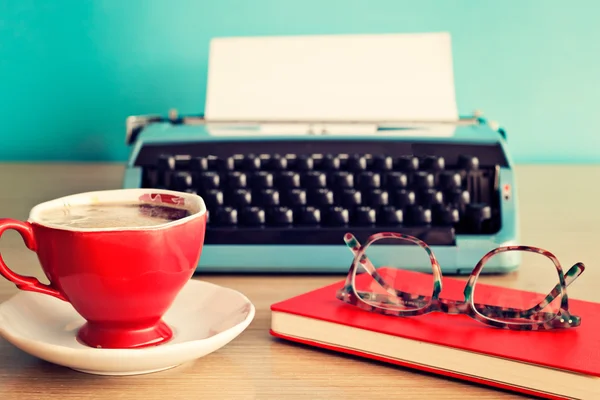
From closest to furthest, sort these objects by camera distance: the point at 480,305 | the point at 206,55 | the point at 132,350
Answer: the point at 132,350 → the point at 480,305 → the point at 206,55

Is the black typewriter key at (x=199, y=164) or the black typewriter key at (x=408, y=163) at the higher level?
the black typewriter key at (x=199, y=164)

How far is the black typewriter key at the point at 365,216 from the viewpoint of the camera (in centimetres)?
99

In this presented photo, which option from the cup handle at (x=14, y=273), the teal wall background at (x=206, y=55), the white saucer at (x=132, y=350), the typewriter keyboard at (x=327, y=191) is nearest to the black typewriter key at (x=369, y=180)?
the typewriter keyboard at (x=327, y=191)

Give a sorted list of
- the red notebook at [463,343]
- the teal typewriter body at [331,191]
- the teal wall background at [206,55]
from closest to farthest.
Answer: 1. the red notebook at [463,343]
2. the teal typewriter body at [331,191]
3. the teal wall background at [206,55]

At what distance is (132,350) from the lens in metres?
0.58

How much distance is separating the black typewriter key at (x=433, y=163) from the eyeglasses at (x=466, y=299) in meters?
0.29

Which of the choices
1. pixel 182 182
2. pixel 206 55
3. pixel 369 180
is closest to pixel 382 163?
pixel 369 180

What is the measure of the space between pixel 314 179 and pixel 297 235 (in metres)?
0.09

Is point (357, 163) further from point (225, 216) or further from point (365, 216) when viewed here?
point (225, 216)

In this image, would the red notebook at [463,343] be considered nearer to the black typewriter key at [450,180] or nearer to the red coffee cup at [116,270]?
the red coffee cup at [116,270]

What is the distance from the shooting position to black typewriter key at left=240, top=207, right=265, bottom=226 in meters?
0.98

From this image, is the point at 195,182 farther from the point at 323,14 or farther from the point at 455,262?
the point at 323,14

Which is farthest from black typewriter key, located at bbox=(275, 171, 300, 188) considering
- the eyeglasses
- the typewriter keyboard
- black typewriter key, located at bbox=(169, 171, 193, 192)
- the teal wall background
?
the teal wall background

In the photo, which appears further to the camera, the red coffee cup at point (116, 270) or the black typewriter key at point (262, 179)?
the black typewriter key at point (262, 179)
